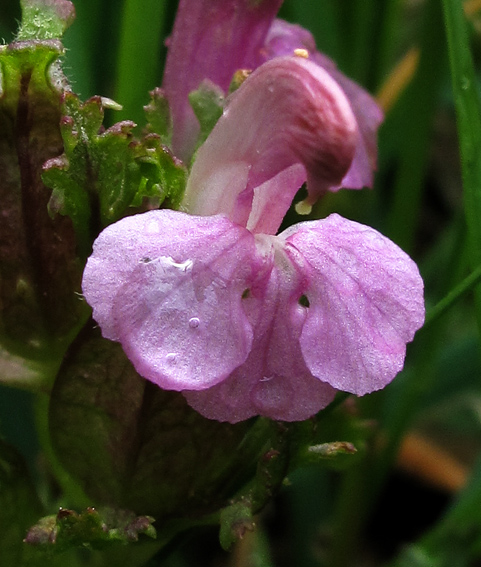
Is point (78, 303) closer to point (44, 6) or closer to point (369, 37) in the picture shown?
point (44, 6)

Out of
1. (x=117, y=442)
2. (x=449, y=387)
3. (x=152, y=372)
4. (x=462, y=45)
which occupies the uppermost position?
(x=462, y=45)

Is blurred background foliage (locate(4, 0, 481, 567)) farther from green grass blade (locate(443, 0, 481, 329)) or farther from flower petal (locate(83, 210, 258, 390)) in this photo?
flower petal (locate(83, 210, 258, 390))

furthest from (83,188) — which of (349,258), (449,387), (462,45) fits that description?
(449,387)

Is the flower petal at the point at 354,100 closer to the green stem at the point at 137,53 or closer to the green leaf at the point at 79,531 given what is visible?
the green stem at the point at 137,53

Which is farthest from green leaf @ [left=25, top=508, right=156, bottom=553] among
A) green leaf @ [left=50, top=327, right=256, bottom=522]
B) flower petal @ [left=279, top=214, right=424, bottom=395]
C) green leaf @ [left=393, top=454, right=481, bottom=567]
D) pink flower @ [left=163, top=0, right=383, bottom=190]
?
green leaf @ [left=393, top=454, right=481, bottom=567]

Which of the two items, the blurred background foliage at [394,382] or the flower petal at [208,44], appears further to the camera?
the blurred background foliage at [394,382]

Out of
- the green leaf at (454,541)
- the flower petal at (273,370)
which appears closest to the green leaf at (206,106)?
the flower petal at (273,370)

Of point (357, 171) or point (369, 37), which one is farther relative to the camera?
point (369, 37)

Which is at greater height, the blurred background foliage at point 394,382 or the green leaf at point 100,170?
the green leaf at point 100,170
